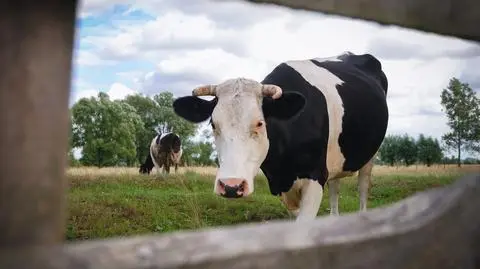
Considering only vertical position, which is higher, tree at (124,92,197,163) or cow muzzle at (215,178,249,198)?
tree at (124,92,197,163)

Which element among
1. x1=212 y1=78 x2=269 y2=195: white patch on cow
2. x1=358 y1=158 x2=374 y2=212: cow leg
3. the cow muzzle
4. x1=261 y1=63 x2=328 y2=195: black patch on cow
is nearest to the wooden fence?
the cow muzzle

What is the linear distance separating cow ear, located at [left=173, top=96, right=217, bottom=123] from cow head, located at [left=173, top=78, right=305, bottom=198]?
0.27 ft

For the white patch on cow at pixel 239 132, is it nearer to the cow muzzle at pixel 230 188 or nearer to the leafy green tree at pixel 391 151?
the cow muzzle at pixel 230 188

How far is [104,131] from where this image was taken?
645 inches

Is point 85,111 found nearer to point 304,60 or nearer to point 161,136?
point 161,136

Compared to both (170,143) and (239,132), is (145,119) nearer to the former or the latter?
(170,143)

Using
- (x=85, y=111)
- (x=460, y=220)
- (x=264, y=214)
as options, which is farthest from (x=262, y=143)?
(x=85, y=111)

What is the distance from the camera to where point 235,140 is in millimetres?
3729

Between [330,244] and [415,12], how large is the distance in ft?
1.64

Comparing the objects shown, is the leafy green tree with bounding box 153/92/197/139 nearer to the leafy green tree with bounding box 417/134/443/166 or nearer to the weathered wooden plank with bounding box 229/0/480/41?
the leafy green tree with bounding box 417/134/443/166

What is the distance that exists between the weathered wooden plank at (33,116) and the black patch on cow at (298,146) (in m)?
3.29

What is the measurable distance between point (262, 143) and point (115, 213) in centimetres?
292

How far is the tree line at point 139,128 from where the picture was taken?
15172 mm

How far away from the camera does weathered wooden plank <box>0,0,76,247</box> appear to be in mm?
774
